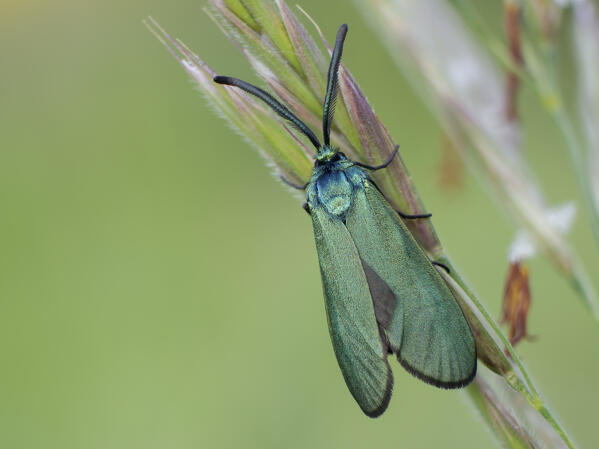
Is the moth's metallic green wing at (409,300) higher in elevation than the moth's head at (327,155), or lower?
lower

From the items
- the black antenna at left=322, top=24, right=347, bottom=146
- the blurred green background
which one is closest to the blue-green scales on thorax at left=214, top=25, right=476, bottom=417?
the black antenna at left=322, top=24, right=347, bottom=146

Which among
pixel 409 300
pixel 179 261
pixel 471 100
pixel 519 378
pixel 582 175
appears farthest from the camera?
pixel 179 261

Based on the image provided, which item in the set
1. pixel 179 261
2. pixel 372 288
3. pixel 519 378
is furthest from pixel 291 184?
pixel 179 261

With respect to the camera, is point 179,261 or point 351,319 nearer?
point 351,319

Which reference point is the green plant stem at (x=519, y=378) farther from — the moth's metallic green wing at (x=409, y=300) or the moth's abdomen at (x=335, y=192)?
the moth's abdomen at (x=335, y=192)

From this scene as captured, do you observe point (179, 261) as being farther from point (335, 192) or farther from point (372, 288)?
point (372, 288)

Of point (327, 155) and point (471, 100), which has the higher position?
point (471, 100)

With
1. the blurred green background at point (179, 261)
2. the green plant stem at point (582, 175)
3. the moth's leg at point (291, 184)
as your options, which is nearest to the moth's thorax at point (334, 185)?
the moth's leg at point (291, 184)
